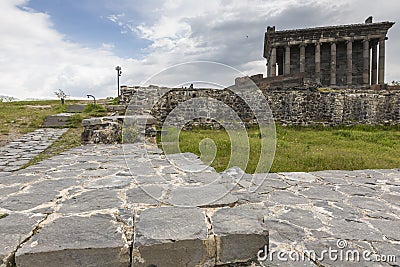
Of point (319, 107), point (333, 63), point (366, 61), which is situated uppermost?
point (366, 61)

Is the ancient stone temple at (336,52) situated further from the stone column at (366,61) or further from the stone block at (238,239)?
the stone block at (238,239)

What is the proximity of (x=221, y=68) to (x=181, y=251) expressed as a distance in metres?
1.91

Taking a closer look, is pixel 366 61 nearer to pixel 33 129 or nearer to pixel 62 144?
pixel 33 129

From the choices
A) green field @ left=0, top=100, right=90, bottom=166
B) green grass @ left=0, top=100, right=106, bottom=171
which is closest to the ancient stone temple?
green grass @ left=0, top=100, right=106, bottom=171

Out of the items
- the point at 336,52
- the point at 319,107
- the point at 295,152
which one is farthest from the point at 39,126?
the point at 336,52

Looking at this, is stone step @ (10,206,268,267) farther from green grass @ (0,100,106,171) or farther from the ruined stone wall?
the ruined stone wall

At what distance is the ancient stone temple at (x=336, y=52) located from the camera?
23.0 metres

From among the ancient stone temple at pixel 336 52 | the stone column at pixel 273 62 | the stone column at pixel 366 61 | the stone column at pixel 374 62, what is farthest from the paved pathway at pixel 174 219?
the stone column at pixel 374 62

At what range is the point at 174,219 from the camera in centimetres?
172

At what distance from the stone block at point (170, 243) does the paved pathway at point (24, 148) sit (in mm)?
3224

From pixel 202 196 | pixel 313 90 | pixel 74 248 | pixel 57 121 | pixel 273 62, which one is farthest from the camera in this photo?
pixel 273 62

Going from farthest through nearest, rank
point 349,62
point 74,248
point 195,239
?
point 349,62 → point 195,239 → point 74,248

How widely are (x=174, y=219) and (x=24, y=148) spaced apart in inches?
216

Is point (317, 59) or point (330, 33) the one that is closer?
point (330, 33)
